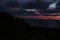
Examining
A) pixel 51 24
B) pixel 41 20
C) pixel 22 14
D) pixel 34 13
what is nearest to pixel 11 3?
pixel 22 14

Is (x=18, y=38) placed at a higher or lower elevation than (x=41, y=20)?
lower

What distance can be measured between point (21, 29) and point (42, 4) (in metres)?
0.42

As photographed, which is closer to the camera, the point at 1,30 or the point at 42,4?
the point at 1,30

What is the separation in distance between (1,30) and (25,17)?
321mm

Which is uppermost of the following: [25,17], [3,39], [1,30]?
[25,17]

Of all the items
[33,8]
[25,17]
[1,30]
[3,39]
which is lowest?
[3,39]

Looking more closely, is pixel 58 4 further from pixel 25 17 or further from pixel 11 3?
pixel 11 3

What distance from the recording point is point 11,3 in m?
1.47

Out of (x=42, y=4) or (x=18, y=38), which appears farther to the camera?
(x=42, y=4)

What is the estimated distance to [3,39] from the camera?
1326 mm

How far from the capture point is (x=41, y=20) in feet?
4.66

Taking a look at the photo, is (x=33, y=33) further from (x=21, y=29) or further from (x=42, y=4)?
(x=42, y=4)

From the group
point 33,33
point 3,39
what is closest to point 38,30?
point 33,33

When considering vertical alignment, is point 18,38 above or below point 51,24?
below
